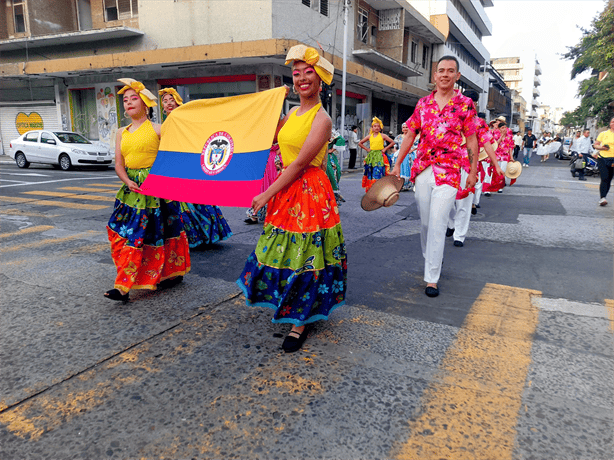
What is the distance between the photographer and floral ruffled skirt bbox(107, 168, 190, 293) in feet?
12.5

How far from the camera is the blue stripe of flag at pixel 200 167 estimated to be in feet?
10.2

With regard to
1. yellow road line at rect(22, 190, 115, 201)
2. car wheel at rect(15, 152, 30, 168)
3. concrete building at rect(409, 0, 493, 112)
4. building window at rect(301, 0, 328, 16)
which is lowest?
yellow road line at rect(22, 190, 115, 201)

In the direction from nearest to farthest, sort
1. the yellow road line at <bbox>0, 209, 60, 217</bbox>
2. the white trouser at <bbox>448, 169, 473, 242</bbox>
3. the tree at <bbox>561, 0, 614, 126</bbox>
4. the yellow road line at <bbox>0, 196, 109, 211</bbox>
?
the white trouser at <bbox>448, 169, 473, 242</bbox>, the yellow road line at <bbox>0, 209, 60, 217</bbox>, the yellow road line at <bbox>0, 196, 109, 211</bbox>, the tree at <bbox>561, 0, 614, 126</bbox>

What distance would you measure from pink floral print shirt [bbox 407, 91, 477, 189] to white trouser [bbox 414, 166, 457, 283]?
2.8 inches

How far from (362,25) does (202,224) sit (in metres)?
23.6

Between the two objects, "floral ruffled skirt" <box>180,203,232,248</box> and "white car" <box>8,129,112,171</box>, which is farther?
"white car" <box>8,129,112,171</box>

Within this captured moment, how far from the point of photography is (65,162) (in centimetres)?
1777

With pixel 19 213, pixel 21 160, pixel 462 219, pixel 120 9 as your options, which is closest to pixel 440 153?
pixel 462 219

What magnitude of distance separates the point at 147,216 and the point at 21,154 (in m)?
18.0

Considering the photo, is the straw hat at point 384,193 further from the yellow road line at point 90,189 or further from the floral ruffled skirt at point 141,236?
the yellow road line at point 90,189

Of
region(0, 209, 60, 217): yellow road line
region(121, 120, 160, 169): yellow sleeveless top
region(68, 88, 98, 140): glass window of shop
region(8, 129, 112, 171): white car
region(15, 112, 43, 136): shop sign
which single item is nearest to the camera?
region(121, 120, 160, 169): yellow sleeveless top

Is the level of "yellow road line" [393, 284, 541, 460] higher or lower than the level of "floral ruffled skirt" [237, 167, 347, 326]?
lower

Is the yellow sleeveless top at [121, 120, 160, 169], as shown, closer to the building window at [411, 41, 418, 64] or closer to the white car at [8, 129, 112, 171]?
the white car at [8, 129, 112, 171]

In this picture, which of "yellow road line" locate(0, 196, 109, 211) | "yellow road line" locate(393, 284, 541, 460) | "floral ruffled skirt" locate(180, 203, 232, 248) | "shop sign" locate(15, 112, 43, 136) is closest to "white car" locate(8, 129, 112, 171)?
"yellow road line" locate(0, 196, 109, 211)
